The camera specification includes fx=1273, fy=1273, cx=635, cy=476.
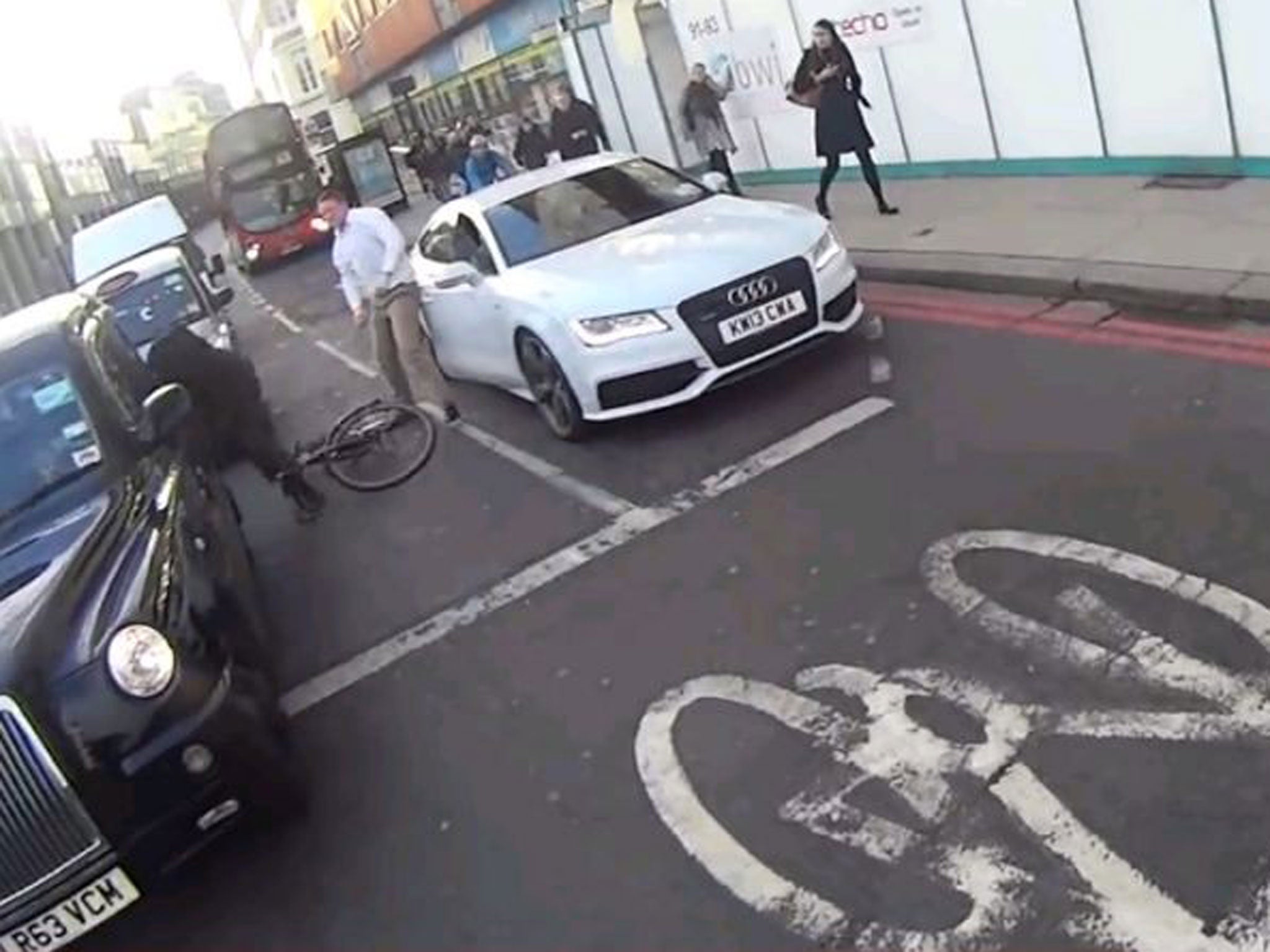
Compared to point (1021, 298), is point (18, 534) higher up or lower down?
higher up

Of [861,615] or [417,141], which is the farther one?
[417,141]

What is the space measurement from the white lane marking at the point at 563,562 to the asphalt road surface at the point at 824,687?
0.07ft

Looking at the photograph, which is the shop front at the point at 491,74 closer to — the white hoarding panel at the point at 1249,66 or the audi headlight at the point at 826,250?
the white hoarding panel at the point at 1249,66

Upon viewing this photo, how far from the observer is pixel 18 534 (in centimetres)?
480

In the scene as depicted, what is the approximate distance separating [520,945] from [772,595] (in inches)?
75.3

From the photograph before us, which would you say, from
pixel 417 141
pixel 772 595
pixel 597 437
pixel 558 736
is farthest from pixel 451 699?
pixel 417 141

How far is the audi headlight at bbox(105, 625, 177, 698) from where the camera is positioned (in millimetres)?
3695

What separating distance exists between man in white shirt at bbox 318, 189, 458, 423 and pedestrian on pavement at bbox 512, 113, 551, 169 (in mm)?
9550

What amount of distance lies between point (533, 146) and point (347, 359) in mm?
6324

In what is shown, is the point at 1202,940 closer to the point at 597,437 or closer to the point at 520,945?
the point at 520,945

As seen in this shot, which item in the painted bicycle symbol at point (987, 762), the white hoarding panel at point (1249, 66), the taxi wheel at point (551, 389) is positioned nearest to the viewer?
the painted bicycle symbol at point (987, 762)

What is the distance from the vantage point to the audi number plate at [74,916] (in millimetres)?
3646

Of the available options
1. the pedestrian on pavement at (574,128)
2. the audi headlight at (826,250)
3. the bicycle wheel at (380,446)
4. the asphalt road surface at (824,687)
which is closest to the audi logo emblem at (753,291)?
the audi headlight at (826,250)

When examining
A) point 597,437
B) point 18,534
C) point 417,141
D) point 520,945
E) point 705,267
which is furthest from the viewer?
point 417,141
